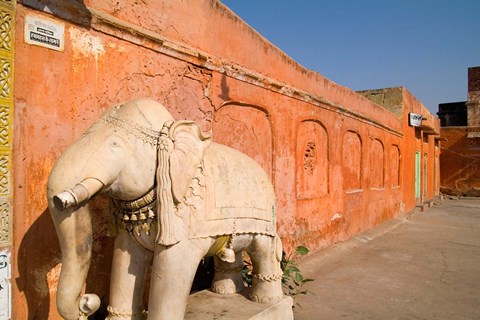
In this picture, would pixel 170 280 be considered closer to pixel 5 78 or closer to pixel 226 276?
pixel 226 276

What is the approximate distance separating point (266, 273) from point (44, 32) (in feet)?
6.84

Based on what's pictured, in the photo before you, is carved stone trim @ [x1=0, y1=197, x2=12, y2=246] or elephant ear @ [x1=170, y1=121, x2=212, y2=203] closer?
elephant ear @ [x1=170, y1=121, x2=212, y2=203]

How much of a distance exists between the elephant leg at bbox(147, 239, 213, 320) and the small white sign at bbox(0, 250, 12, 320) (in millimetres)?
772

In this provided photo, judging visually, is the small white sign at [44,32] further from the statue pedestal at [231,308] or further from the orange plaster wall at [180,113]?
the statue pedestal at [231,308]

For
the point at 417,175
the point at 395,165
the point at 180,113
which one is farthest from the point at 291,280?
the point at 417,175

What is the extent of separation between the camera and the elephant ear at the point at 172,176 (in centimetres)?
187

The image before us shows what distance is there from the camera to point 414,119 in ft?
39.8

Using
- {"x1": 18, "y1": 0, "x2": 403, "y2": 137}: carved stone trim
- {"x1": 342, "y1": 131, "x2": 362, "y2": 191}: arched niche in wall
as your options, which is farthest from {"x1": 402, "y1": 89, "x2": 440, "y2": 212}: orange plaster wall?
{"x1": 18, "y1": 0, "x2": 403, "y2": 137}: carved stone trim

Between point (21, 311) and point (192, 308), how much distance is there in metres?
1.00

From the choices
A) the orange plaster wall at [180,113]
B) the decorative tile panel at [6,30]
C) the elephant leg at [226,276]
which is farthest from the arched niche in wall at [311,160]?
the decorative tile panel at [6,30]

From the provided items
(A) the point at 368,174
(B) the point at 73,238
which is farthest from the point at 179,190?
(A) the point at 368,174

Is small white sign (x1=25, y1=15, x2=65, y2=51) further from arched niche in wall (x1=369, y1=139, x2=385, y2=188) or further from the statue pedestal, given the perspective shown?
arched niche in wall (x1=369, y1=139, x2=385, y2=188)

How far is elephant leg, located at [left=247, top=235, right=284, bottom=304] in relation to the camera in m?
2.64

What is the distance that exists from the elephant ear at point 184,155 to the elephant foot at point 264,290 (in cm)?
111
